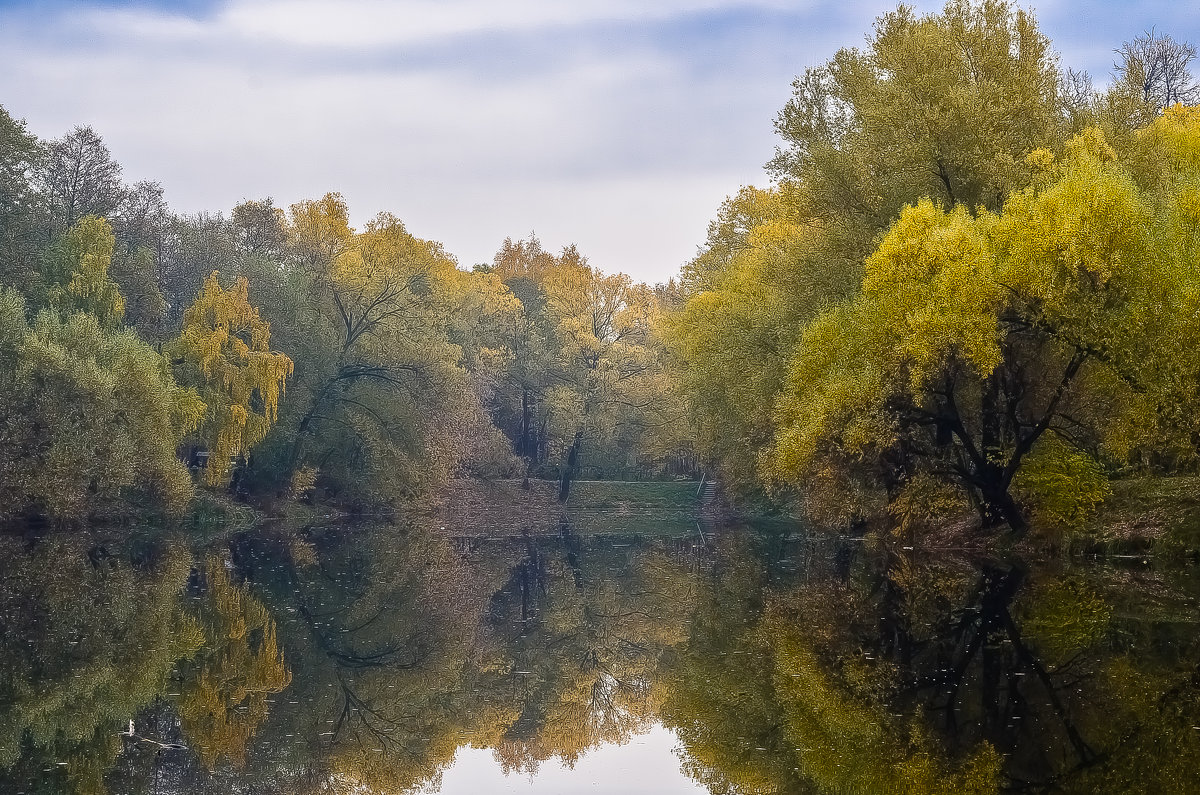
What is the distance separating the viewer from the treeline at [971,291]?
24.1 m

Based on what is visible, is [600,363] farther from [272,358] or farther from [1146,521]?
[1146,521]

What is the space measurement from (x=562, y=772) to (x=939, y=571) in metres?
16.4

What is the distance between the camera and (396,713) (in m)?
12.9

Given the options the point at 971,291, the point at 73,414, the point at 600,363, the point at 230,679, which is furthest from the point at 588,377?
the point at 230,679

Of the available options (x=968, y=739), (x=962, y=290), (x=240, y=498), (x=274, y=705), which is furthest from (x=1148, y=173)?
(x=240, y=498)

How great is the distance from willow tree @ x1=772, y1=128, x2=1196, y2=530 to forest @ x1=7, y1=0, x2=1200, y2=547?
7 cm

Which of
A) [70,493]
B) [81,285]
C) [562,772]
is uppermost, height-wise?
[81,285]

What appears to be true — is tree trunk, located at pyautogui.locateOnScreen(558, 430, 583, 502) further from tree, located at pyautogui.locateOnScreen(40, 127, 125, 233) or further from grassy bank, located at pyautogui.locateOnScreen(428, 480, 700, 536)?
tree, located at pyautogui.locateOnScreen(40, 127, 125, 233)

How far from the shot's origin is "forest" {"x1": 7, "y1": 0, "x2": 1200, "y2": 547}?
24656 mm

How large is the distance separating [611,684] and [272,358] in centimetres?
3165

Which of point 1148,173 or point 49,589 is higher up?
point 1148,173

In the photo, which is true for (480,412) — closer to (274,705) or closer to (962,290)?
(962,290)

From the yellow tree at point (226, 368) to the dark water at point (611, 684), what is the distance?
15.9 meters

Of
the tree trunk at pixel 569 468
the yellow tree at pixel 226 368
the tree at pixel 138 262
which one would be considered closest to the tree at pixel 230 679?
the yellow tree at pixel 226 368
